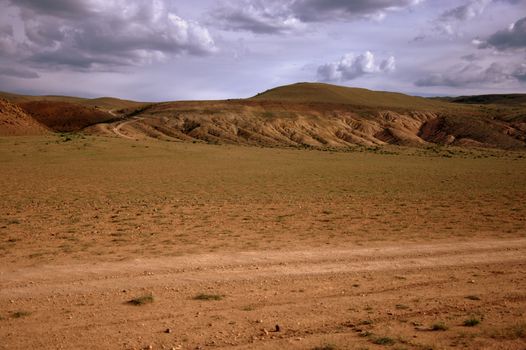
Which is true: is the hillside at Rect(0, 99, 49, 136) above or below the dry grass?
above

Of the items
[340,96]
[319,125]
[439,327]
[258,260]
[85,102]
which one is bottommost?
[258,260]

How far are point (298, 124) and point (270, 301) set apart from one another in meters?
74.6

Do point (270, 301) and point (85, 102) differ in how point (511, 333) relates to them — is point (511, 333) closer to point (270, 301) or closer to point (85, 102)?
point (270, 301)

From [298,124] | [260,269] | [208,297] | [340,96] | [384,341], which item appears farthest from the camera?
[340,96]

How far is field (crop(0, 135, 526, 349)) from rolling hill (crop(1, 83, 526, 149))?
161ft

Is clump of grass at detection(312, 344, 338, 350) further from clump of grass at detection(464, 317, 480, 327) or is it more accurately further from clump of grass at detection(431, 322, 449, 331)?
clump of grass at detection(464, 317, 480, 327)

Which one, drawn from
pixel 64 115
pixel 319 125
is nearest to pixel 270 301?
pixel 319 125

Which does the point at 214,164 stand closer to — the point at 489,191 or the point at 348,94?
the point at 489,191

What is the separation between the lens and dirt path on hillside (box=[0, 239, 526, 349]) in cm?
668

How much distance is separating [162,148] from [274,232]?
35500mm

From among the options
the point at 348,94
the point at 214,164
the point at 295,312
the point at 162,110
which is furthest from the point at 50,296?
the point at 348,94

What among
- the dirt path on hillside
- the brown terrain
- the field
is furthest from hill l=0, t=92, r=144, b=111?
the dirt path on hillside

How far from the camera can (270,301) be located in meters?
8.11

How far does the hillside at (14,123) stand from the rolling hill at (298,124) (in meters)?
7.28
